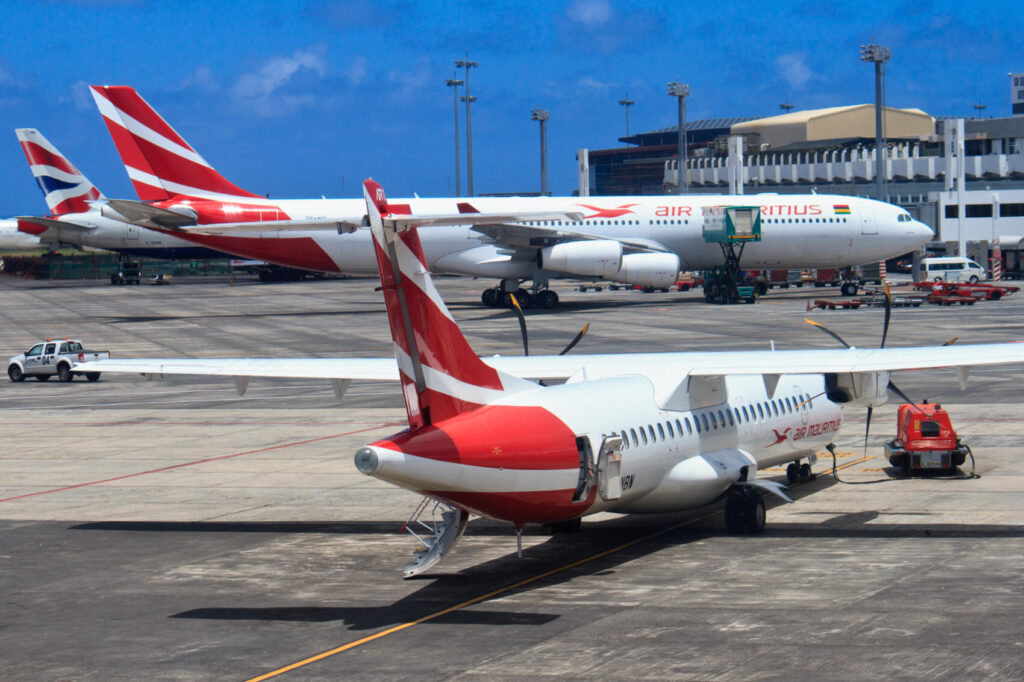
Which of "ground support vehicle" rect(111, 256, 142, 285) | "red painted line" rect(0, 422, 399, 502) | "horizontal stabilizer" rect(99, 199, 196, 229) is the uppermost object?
"horizontal stabilizer" rect(99, 199, 196, 229)

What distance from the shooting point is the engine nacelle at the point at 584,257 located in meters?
68.9

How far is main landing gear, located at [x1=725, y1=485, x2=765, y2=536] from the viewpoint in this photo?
21.8 metres

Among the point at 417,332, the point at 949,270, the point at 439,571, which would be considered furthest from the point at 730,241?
the point at 417,332

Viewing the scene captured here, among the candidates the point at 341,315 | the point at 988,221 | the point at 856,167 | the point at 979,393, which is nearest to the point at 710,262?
the point at 341,315

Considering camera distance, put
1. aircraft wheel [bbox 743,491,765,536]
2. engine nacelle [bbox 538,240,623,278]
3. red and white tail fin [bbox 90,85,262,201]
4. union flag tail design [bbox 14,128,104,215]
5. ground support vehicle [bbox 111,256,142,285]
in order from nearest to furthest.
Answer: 1. aircraft wheel [bbox 743,491,765,536]
2. red and white tail fin [bbox 90,85,262,201]
3. engine nacelle [bbox 538,240,623,278]
4. union flag tail design [bbox 14,128,104,215]
5. ground support vehicle [bbox 111,256,142,285]

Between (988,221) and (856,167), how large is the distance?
17.3 m

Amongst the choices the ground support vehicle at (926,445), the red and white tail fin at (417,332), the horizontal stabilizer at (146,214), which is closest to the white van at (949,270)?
the horizontal stabilizer at (146,214)

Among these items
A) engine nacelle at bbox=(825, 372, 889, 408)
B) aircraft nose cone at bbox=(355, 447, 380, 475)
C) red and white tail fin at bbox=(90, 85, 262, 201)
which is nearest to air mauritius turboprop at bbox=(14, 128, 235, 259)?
red and white tail fin at bbox=(90, 85, 262, 201)

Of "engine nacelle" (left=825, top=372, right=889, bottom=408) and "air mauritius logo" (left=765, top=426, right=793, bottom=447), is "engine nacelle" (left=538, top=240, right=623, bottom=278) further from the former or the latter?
"engine nacelle" (left=825, top=372, right=889, bottom=408)

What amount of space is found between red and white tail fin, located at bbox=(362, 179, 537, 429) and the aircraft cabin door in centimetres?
6057

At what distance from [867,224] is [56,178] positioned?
59.9 m

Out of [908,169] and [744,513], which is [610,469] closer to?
[744,513]

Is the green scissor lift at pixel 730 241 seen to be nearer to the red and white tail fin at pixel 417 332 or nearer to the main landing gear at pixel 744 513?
the main landing gear at pixel 744 513

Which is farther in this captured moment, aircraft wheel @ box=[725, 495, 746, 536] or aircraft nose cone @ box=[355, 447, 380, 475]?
aircraft wheel @ box=[725, 495, 746, 536]
